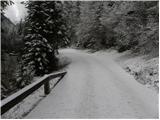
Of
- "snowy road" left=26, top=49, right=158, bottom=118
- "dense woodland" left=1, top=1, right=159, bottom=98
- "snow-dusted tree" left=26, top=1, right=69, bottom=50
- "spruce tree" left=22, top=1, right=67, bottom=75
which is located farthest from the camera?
"snow-dusted tree" left=26, top=1, right=69, bottom=50

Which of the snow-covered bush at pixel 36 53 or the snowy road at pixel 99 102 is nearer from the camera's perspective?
the snowy road at pixel 99 102

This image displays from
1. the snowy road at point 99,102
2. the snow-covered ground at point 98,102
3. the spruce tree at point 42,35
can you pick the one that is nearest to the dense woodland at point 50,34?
the spruce tree at point 42,35

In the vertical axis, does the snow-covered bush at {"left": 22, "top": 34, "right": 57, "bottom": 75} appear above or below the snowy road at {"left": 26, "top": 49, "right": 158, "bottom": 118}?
above

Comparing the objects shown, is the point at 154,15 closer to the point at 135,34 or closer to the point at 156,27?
the point at 156,27

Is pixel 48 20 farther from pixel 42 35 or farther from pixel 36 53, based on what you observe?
pixel 36 53

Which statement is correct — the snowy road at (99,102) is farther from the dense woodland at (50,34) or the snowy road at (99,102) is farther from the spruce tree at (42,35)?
the spruce tree at (42,35)

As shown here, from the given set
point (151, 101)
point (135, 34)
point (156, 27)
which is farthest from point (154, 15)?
point (151, 101)

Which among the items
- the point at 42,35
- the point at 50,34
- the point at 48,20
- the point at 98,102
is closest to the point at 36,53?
the point at 42,35

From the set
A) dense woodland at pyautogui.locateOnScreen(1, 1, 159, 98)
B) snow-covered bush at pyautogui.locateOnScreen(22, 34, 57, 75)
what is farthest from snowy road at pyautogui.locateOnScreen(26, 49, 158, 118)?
snow-covered bush at pyautogui.locateOnScreen(22, 34, 57, 75)

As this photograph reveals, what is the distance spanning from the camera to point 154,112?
21.3ft

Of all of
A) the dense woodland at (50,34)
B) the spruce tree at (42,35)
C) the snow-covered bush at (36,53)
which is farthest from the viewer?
the spruce tree at (42,35)

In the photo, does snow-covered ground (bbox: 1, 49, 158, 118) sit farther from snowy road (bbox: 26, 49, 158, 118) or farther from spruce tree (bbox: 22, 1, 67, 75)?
spruce tree (bbox: 22, 1, 67, 75)

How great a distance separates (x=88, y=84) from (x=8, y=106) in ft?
19.6

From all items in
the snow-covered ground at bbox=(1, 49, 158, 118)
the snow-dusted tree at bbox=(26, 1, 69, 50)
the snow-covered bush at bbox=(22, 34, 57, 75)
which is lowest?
the snow-covered ground at bbox=(1, 49, 158, 118)
